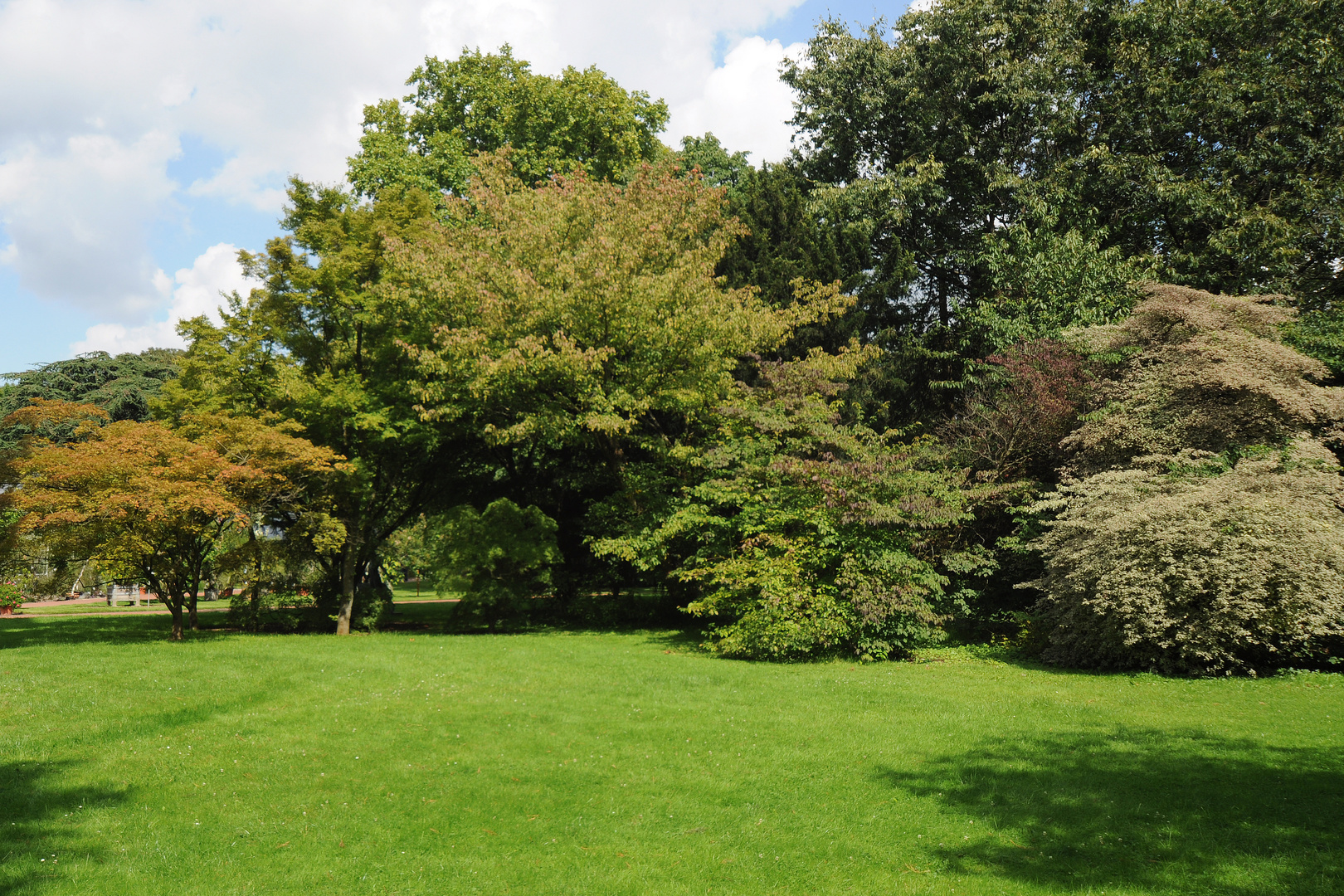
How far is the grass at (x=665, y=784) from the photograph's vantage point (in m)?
5.45

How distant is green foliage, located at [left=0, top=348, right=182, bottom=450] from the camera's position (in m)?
31.1

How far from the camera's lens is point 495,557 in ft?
70.0

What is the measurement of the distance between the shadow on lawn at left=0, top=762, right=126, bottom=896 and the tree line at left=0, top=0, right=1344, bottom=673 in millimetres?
10087

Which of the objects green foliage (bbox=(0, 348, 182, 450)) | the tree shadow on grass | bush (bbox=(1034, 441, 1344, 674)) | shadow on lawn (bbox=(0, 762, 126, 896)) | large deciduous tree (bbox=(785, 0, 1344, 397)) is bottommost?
shadow on lawn (bbox=(0, 762, 126, 896))

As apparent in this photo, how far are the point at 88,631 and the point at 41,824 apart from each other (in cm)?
1698

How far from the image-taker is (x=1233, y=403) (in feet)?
47.3

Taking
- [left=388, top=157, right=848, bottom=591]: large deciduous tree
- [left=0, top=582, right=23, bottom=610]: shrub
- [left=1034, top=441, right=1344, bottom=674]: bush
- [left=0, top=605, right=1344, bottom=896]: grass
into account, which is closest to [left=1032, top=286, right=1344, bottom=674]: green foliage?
[left=1034, top=441, right=1344, bottom=674]: bush

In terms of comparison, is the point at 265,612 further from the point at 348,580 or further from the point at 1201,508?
the point at 1201,508

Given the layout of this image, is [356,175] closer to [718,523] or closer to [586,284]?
[586,284]

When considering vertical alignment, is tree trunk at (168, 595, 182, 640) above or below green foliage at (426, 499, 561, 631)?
below

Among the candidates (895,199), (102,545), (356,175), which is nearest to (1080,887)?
(102,545)

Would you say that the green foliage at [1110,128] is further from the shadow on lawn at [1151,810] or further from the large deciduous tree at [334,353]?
the shadow on lawn at [1151,810]

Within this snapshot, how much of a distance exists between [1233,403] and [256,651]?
1876 cm

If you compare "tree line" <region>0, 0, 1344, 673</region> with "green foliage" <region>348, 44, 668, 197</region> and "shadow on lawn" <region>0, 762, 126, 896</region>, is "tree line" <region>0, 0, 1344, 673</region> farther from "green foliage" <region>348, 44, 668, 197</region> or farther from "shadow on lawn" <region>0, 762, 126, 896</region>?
"shadow on lawn" <region>0, 762, 126, 896</region>
